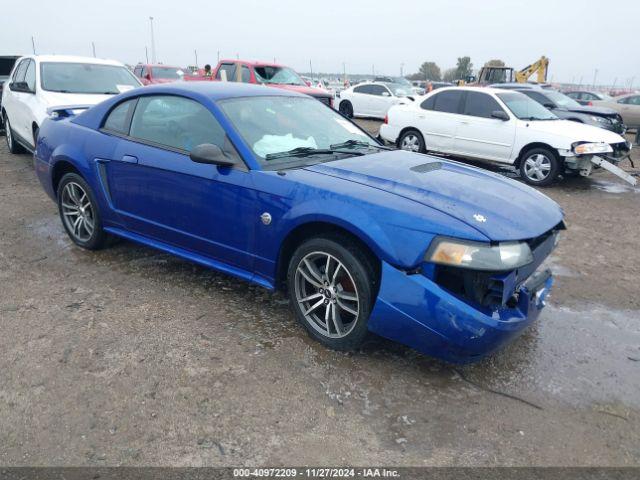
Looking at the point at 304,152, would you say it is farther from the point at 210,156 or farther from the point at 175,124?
the point at 175,124

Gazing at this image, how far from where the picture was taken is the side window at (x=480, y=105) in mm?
8828

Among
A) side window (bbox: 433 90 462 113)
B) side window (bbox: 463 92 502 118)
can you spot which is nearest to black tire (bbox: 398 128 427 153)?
side window (bbox: 433 90 462 113)

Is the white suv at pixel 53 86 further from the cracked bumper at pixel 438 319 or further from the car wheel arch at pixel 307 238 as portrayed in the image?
the cracked bumper at pixel 438 319

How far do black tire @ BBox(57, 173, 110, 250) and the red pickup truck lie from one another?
857 cm

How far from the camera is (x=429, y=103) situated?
9.68 m

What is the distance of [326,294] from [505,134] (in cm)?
657

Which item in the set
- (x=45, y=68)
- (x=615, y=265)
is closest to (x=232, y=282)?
(x=615, y=265)

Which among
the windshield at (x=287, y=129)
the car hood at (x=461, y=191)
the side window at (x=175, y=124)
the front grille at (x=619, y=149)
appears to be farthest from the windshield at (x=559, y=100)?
the side window at (x=175, y=124)

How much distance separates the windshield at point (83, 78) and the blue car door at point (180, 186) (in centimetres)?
403

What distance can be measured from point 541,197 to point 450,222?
109cm

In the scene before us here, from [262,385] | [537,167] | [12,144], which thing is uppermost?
[537,167]

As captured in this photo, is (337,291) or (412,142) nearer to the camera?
(337,291)

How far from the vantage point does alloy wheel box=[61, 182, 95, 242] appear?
4566 millimetres

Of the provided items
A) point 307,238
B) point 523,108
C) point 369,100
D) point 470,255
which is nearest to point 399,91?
point 369,100
